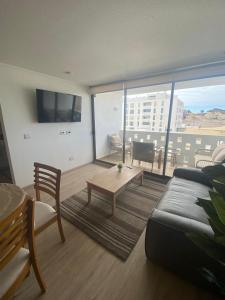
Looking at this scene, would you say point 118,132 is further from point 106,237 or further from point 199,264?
point 199,264

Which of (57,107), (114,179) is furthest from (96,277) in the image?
(57,107)

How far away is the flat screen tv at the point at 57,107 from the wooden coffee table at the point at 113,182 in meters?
1.67

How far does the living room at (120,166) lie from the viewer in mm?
1117

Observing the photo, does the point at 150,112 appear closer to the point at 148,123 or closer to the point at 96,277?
the point at 148,123

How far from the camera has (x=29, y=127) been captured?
2762 mm

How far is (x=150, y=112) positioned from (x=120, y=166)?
206 cm

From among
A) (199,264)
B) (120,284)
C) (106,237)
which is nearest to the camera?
(199,264)

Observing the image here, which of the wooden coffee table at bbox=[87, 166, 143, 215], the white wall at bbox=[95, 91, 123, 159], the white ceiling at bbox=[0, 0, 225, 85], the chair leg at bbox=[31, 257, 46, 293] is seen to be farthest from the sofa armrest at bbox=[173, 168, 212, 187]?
the white wall at bbox=[95, 91, 123, 159]

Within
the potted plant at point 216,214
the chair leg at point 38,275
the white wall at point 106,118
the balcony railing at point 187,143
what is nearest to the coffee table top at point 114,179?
the chair leg at point 38,275

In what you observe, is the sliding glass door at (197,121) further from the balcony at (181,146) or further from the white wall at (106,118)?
the white wall at (106,118)

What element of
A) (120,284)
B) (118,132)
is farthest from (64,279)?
(118,132)

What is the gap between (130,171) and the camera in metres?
2.72

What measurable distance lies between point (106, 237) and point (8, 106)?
8.63ft

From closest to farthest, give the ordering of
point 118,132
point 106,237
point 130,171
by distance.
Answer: point 106,237, point 130,171, point 118,132
